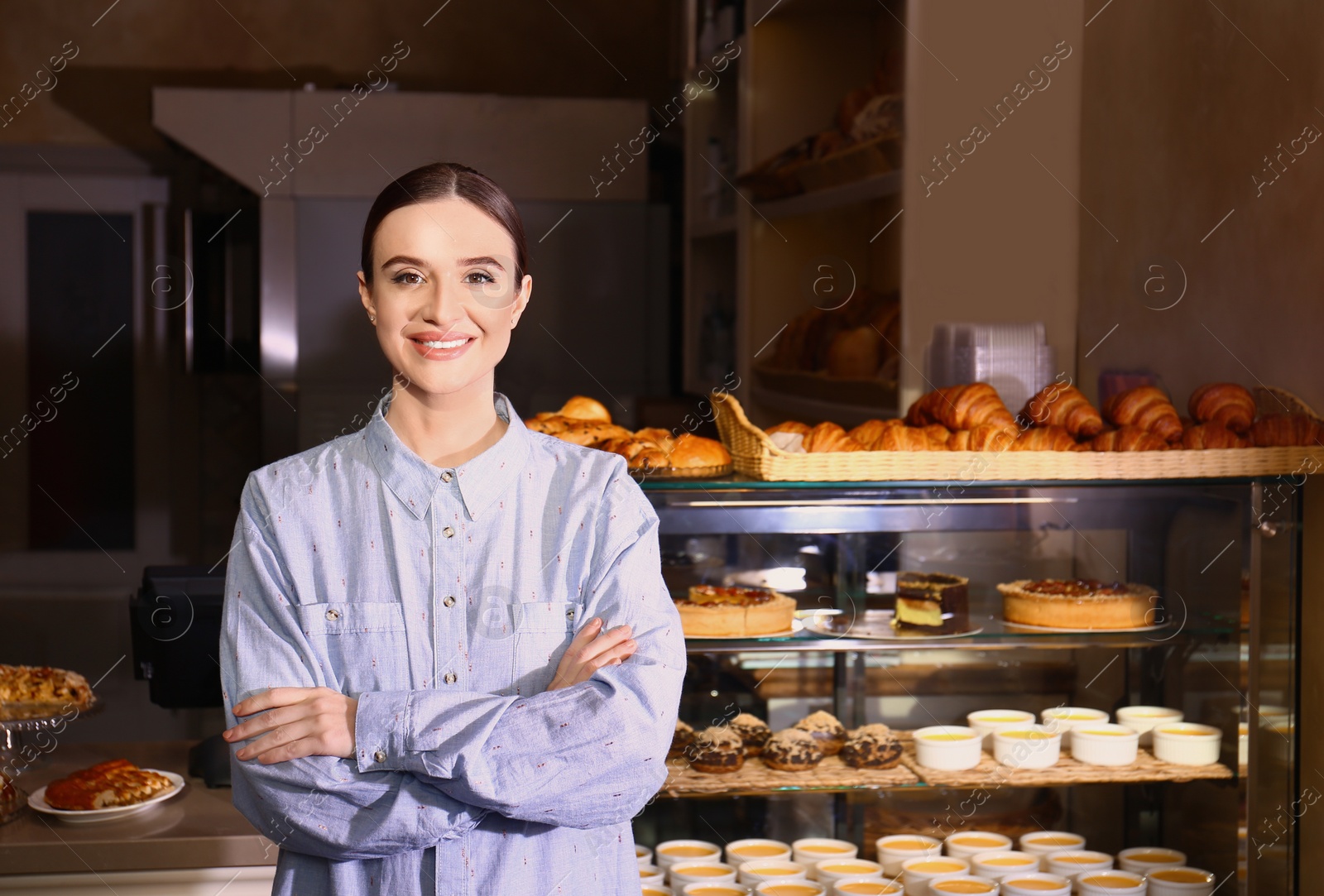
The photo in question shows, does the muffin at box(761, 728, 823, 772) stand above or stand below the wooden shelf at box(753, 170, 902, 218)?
below

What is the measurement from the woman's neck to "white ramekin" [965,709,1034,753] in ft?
4.15

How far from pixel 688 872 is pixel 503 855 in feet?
3.06

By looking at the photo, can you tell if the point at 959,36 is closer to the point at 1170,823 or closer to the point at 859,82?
the point at 859,82

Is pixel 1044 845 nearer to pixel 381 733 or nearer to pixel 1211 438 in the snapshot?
pixel 1211 438

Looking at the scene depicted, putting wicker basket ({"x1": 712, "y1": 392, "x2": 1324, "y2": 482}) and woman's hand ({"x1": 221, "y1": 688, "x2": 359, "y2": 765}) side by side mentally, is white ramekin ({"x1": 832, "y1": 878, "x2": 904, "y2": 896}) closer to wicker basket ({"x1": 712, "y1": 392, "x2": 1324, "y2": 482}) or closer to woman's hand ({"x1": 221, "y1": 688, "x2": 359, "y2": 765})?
wicker basket ({"x1": 712, "y1": 392, "x2": 1324, "y2": 482})

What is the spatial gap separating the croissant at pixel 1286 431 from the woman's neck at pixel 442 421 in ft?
4.62

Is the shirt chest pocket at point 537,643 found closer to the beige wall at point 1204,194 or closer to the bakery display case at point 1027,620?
the bakery display case at point 1027,620

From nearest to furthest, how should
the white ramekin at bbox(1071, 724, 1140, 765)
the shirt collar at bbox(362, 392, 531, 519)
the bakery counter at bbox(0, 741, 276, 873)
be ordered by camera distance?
the shirt collar at bbox(362, 392, 531, 519) < the bakery counter at bbox(0, 741, 276, 873) < the white ramekin at bbox(1071, 724, 1140, 765)

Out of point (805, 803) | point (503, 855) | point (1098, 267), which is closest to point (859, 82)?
point (1098, 267)

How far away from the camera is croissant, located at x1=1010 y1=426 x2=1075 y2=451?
2.03 meters

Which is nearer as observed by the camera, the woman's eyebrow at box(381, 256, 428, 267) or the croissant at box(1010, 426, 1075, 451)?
the woman's eyebrow at box(381, 256, 428, 267)

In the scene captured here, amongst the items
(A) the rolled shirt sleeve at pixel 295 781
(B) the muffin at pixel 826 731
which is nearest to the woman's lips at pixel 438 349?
(A) the rolled shirt sleeve at pixel 295 781

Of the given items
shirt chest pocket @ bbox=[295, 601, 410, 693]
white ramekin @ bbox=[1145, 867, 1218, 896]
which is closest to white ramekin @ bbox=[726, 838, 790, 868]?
white ramekin @ bbox=[1145, 867, 1218, 896]

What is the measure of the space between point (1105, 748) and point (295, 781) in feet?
4.81
